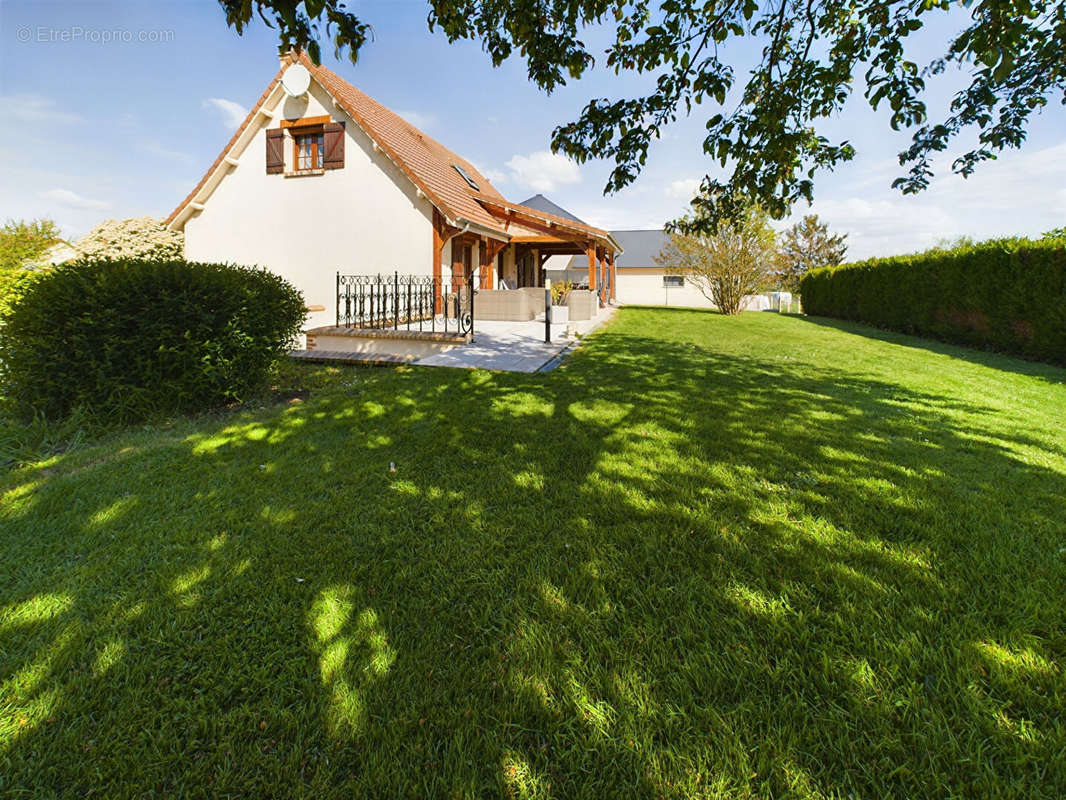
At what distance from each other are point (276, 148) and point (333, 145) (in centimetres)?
216

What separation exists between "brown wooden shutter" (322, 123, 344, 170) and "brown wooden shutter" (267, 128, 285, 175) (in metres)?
1.62

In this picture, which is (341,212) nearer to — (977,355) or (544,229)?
(544,229)

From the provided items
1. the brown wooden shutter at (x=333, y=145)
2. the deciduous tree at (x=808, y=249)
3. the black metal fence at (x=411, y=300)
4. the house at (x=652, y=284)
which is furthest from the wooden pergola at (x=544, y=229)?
the deciduous tree at (x=808, y=249)

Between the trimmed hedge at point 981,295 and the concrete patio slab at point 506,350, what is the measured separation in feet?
32.4

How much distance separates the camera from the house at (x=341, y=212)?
1359 cm

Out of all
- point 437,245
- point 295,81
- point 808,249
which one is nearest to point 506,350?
point 437,245

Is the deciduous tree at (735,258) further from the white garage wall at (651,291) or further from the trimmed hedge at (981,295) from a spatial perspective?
the white garage wall at (651,291)

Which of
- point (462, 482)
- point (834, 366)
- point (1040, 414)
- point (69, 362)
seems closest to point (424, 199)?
point (69, 362)

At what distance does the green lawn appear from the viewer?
145 cm

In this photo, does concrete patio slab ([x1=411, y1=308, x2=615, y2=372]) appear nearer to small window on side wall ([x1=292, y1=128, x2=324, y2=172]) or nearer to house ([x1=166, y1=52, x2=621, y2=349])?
house ([x1=166, y1=52, x2=621, y2=349])

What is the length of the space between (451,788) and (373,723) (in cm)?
36

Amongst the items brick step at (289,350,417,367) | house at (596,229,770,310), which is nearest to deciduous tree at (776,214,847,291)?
house at (596,229,770,310)

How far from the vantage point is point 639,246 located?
39.2 meters

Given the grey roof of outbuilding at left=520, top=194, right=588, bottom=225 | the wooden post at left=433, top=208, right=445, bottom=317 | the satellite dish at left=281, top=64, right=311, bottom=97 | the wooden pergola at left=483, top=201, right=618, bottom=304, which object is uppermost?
the grey roof of outbuilding at left=520, top=194, right=588, bottom=225
